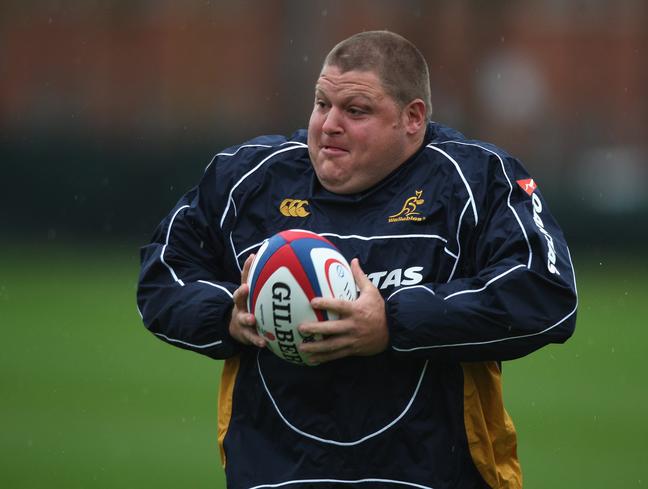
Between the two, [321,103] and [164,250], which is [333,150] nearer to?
[321,103]

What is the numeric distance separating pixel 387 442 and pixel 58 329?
1027cm

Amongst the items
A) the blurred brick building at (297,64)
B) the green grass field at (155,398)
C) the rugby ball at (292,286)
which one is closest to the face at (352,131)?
the rugby ball at (292,286)

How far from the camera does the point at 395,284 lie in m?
4.46

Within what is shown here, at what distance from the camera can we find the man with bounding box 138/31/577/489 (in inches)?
168

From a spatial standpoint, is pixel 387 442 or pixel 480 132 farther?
pixel 480 132

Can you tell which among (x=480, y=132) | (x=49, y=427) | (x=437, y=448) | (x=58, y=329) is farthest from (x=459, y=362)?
(x=480, y=132)

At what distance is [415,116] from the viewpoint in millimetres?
4711

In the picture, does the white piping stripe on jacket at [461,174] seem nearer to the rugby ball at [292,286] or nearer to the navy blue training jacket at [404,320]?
the navy blue training jacket at [404,320]

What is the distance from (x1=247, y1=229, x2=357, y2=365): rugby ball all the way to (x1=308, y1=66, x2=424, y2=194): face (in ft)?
1.24

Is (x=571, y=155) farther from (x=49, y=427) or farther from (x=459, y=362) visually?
(x=459, y=362)

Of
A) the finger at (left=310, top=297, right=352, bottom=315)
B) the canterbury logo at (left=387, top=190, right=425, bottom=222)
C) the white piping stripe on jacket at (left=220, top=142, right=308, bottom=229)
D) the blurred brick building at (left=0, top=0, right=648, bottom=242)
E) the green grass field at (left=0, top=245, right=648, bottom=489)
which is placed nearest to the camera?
the finger at (left=310, top=297, right=352, bottom=315)

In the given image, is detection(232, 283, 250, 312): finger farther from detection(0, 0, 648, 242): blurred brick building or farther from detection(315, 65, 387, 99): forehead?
detection(0, 0, 648, 242): blurred brick building

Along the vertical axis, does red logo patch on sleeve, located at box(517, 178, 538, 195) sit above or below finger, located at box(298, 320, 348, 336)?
above

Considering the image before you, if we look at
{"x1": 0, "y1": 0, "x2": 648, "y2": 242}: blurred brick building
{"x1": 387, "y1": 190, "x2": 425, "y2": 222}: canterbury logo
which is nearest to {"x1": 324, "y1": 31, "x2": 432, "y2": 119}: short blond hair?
{"x1": 387, "y1": 190, "x2": 425, "y2": 222}: canterbury logo
